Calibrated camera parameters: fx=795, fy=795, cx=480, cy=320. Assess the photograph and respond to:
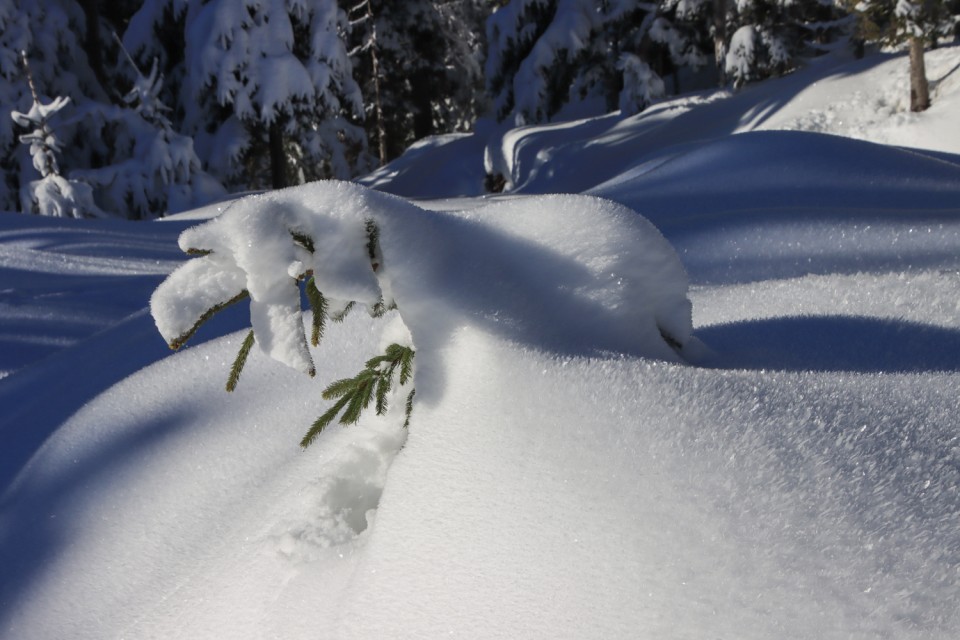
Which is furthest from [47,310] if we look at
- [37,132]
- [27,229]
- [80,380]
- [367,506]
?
[37,132]

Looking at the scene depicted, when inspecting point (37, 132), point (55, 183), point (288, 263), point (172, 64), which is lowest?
point (288, 263)

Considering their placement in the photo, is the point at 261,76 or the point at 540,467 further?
the point at 261,76

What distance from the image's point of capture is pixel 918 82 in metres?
10.9

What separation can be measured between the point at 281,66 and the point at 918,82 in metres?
9.59

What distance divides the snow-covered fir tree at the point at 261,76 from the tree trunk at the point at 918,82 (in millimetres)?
8904

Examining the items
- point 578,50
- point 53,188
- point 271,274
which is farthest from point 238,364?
point 578,50

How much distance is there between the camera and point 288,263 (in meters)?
1.00

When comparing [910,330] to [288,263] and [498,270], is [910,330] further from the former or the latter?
[288,263]

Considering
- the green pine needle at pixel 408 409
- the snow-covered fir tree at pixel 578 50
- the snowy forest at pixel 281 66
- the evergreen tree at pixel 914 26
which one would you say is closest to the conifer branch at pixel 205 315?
the green pine needle at pixel 408 409

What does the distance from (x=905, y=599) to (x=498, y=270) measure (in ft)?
2.16

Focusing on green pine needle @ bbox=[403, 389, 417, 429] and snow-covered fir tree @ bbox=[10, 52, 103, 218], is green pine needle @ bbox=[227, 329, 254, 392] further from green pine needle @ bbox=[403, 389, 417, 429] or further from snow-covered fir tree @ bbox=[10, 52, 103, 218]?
snow-covered fir tree @ bbox=[10, 52, 103, 218]

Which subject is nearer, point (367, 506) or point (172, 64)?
point (367, 506)

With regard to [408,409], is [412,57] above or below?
above

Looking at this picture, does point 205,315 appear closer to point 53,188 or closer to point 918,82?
point 53,188
